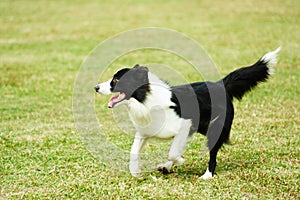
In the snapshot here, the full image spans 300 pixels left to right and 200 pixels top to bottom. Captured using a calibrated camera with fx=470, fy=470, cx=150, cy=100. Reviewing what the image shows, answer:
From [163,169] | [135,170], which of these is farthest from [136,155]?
[163,169]

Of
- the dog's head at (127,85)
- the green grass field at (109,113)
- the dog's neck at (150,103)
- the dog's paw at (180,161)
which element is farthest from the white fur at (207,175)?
the dog's head at (127,85)

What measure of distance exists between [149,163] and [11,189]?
1835 millimetres

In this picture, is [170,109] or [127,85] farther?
[170,109]

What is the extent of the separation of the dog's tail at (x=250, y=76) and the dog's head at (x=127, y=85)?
1210 millimetres

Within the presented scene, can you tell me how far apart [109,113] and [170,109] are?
388 centimetres

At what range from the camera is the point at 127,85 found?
212 inches

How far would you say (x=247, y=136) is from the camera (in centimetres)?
738

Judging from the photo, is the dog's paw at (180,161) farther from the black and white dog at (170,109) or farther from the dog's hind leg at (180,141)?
the dog's hind leg at (180,141)

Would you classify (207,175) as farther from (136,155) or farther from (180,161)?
(136,155)

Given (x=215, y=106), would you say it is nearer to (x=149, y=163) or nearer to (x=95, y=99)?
(x=149, y=163)

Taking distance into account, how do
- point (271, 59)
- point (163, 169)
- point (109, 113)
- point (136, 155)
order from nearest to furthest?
point (136, 155) < point (163, 169) < point (271, 59) < point (109, 113)

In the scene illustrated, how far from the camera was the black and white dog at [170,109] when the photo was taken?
539 cm

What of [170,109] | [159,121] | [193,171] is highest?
[170,109]

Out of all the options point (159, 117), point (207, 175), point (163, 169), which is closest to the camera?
point (159, 117)
